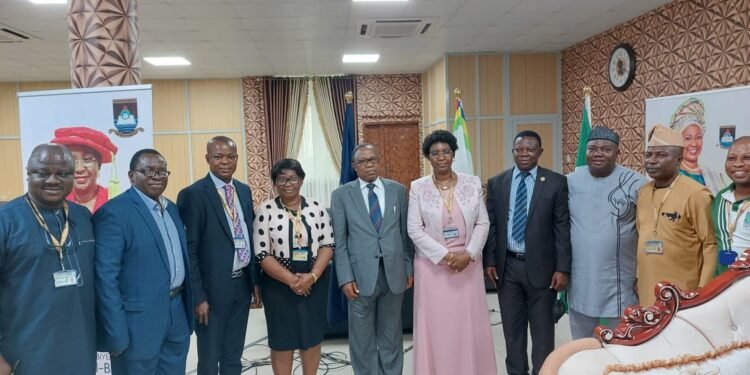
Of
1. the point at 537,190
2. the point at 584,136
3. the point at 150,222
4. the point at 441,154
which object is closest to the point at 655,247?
the point at 537,190

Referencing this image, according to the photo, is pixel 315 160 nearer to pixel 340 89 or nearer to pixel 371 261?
pixel 340 89

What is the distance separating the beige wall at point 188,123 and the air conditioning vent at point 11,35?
10.1 ft

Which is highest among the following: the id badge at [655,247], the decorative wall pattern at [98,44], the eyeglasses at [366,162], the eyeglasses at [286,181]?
the decorative wall pattern at [98,44]

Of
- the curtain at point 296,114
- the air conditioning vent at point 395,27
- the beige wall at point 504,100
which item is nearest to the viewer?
the air conditioning vent at point 395,27

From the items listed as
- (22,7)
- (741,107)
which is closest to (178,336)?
(741,107)

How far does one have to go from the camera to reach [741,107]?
3.37 m

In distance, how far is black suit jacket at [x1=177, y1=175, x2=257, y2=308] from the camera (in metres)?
2.55

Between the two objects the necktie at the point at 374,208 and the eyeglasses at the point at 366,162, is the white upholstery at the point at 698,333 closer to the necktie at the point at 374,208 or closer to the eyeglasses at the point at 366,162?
the necktie at the point at 374,208

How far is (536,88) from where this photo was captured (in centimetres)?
771

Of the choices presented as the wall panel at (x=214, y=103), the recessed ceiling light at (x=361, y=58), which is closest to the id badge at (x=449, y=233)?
the recessed ceiling light at (x=361, y=58)

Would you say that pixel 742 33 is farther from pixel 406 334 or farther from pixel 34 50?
pixel 34 50

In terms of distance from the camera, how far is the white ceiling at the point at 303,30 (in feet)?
16.5

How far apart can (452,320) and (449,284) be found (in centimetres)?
20

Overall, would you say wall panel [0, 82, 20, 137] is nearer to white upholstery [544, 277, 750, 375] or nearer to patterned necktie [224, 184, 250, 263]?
patterned necktie [224, 184, 250, 263]
